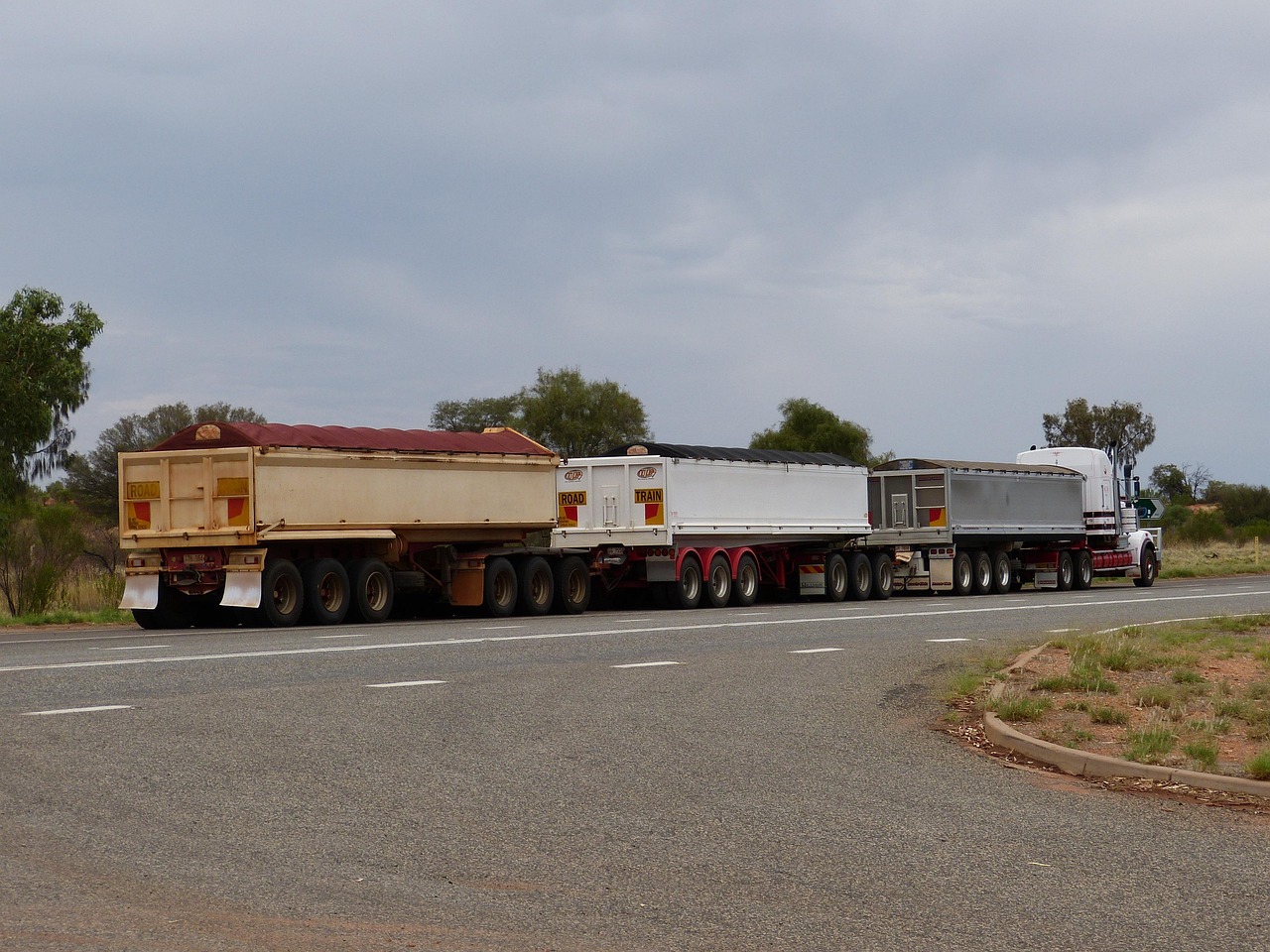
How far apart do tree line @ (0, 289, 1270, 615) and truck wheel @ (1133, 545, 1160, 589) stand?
9.83 feet

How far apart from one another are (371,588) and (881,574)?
14.4 metres

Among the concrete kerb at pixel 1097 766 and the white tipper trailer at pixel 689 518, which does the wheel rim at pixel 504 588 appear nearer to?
the white tipper trailer at pixel 689 518

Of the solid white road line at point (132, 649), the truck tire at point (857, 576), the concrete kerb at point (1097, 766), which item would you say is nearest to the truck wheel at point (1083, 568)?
the truck tire at point (857, 576)

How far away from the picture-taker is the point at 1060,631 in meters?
20.1

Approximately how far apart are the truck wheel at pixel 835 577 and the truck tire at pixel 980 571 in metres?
4.38

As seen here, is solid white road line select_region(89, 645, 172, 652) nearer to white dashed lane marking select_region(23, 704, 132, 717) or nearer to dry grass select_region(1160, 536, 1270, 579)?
white dashed lane marking select_region(23, 704, 132, 717)

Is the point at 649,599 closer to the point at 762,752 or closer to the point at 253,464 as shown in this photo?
the point at 253,464

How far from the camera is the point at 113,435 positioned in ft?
214

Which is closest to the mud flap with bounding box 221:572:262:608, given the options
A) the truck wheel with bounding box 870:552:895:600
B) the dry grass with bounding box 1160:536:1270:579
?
the truck wheel with bounding box 870:552:895:600

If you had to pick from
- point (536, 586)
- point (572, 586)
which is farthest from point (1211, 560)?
point (536, 586)

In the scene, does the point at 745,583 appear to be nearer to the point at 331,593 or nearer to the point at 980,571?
the point at 980,571

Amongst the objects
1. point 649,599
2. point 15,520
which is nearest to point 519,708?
point 649,599

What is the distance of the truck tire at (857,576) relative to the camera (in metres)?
34.0

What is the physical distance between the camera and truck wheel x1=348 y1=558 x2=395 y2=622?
23.9 m
